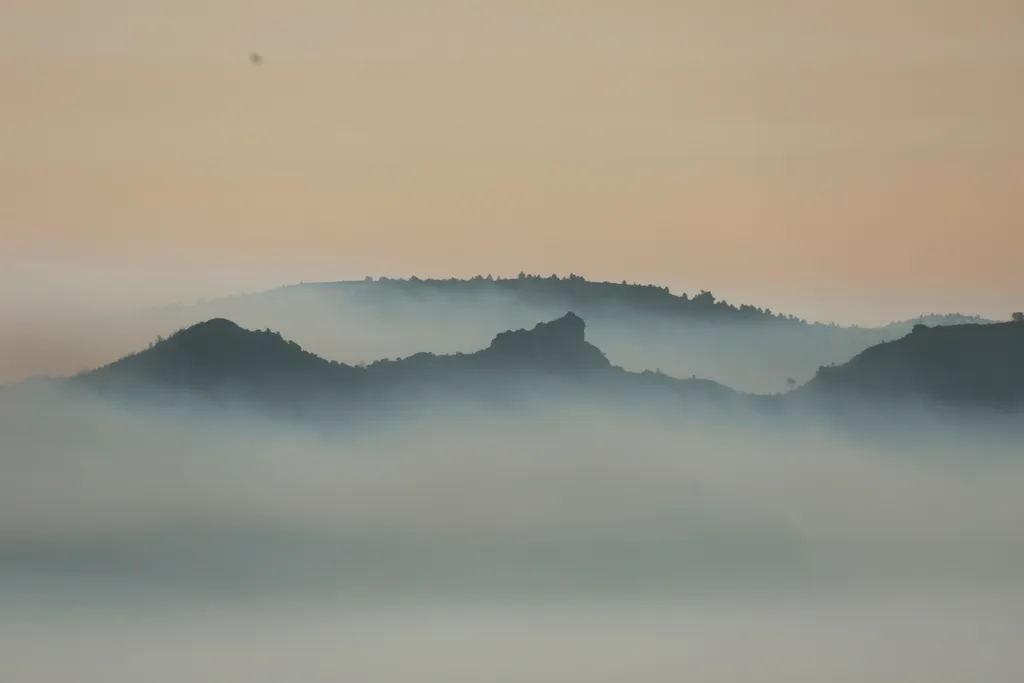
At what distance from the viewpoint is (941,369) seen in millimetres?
39906

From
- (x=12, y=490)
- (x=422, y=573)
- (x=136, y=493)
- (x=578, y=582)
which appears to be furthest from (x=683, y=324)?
(x=12, y=490)

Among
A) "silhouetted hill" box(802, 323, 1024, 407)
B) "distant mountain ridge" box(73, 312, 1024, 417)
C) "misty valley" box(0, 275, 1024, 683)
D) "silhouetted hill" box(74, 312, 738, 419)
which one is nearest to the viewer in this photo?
"misty valley" box(0, 275, 1024, 683)

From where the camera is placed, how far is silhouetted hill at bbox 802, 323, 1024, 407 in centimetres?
3634

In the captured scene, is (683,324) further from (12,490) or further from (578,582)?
(12,490)

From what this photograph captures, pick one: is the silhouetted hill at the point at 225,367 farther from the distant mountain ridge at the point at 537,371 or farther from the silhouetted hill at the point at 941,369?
the silhouetted hill at the point at 941,369

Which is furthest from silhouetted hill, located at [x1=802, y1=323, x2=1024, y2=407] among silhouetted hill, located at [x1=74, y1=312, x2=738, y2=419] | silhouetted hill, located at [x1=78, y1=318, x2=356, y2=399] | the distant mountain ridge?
silhouetted hill, located at [x1=78, y1=318, x2=356, y2=399]

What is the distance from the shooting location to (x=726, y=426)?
39.0 metres

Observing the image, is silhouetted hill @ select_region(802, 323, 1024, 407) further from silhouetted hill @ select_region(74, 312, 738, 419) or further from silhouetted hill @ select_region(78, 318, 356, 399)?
silhouetted hill @ select_region(78, 318, 356, 399)

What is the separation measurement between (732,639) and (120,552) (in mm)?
14052

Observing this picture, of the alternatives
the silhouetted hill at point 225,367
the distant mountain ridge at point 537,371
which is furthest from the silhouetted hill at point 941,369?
the silhouetted hill at point 225,367

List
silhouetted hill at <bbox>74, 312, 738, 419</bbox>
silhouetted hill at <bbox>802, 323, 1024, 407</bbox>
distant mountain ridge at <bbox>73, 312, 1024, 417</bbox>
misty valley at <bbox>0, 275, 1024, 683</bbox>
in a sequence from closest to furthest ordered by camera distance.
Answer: misty valley at <bbox>0, 275, 1024, 683</bbox> → silhouetted hill at <bbox>74, 312, 738, 419</bbox> → distant mountain ridge at <bbox>73, 312, 1024, 417</bbox> → silhouetted hill at <bbox>802, 323, 1024, 407</bbox>

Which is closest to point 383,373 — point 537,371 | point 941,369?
point 537,371

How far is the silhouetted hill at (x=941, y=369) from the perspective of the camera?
1431 inches

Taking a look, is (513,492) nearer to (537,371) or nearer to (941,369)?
(537,371)
